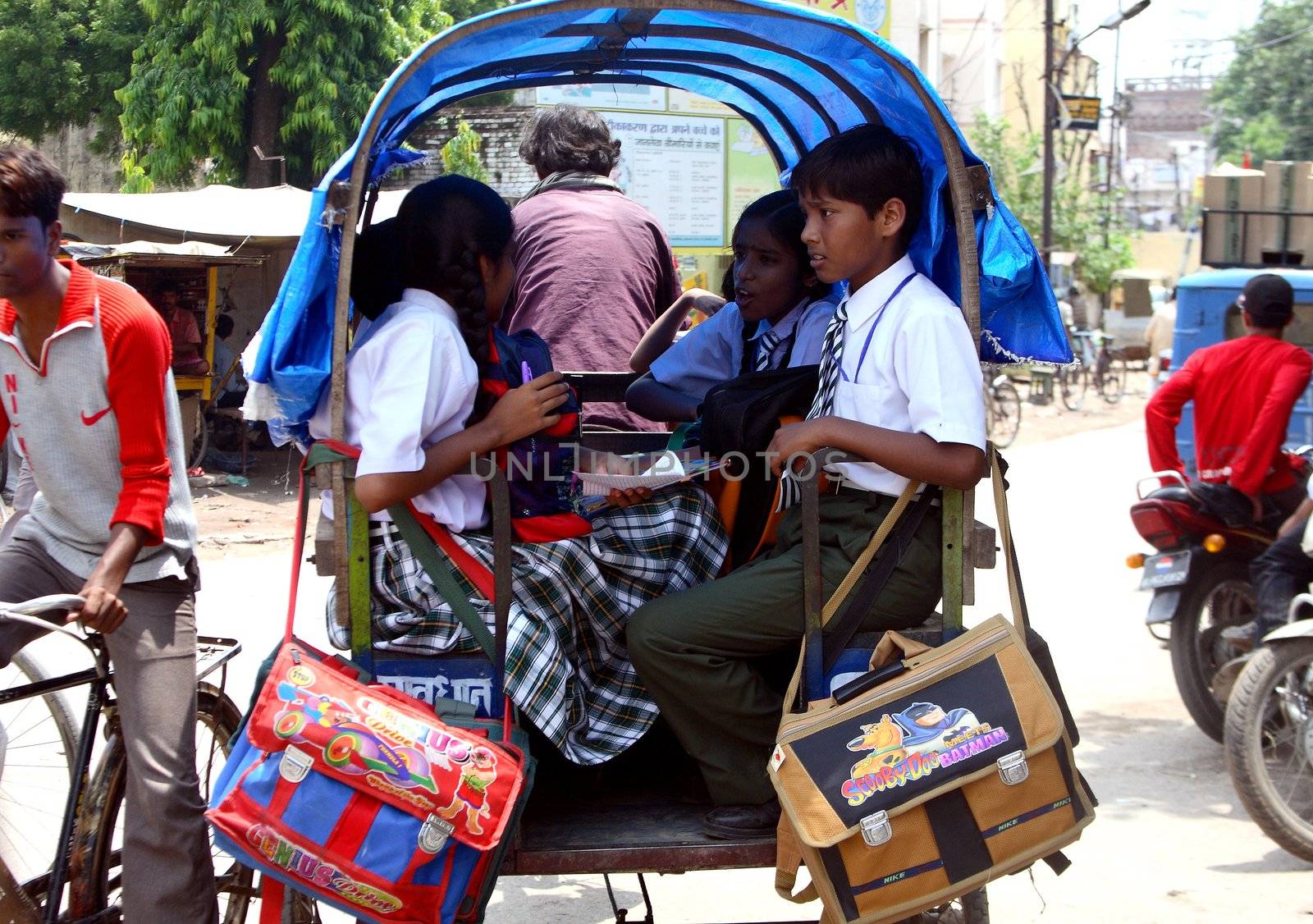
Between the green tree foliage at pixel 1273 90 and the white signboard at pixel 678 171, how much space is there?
2553cm

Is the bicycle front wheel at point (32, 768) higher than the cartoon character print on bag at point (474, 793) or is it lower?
lower

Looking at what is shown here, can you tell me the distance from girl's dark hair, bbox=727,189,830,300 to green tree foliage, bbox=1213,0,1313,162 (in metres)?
30.8

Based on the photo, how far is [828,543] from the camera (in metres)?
2.62

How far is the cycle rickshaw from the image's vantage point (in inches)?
95.9

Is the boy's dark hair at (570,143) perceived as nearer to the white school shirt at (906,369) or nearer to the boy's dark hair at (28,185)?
the white school shirt at (906,369)

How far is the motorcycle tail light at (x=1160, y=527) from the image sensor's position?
507 centimetres

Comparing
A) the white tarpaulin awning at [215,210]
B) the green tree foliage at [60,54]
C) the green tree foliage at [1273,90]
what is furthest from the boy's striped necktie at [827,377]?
the green tree foliage at [1273,90]

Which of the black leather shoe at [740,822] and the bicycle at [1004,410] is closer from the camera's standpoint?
the black leather shoe at [740,822]

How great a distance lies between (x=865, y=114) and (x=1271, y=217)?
15.8 feet

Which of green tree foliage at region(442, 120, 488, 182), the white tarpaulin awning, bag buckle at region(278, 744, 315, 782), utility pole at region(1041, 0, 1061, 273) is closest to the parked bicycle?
utility pole at region(1041, 0, 1061, 273)

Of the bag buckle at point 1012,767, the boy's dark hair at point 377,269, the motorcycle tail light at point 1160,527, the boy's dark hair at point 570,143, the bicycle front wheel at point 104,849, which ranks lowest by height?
the bicycle front wheel at point 104,849

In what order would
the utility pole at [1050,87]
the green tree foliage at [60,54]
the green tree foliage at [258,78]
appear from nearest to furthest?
the green tree foliage at [258,78]
the green tree foliage at [60,54]
the utility pole at [1050,87]

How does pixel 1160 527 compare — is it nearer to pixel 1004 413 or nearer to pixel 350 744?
pixel 350 744

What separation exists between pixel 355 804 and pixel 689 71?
199 cm
